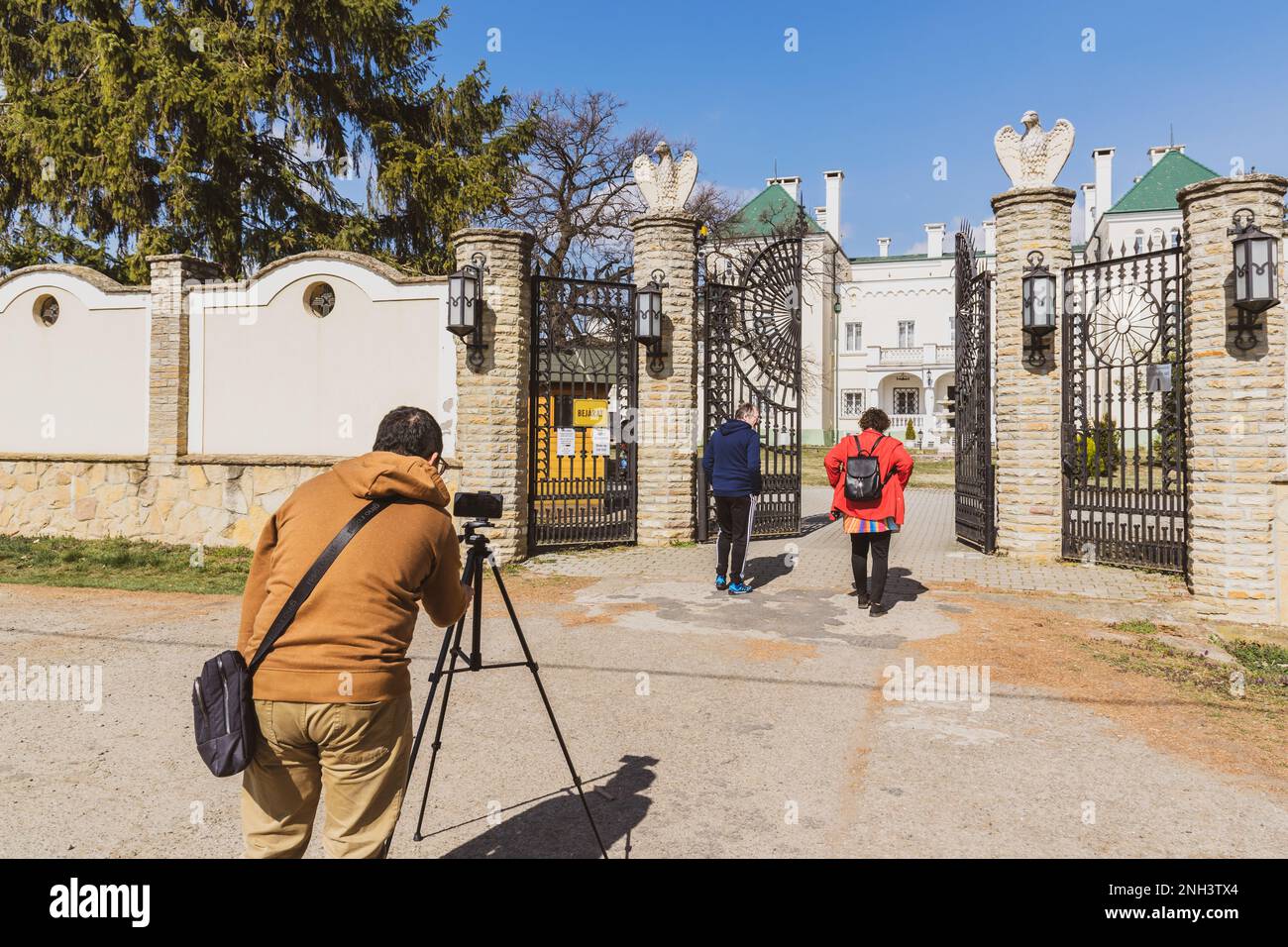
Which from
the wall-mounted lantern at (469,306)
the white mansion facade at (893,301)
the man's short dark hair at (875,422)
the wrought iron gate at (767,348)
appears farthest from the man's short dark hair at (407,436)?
the white mansion facade at (893,301)

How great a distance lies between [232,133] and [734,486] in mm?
15172

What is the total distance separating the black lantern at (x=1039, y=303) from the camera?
36.0 ft

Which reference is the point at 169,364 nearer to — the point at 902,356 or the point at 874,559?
the point at 874,559

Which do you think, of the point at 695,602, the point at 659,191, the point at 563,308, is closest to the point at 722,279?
the point at 659,191

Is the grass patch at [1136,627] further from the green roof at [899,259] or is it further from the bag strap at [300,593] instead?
the green roof at [899,259]

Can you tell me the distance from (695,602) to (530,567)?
10.0 ft

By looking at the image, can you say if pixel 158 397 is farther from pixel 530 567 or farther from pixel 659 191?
pixel 659 191

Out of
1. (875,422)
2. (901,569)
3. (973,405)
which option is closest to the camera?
(875,422)

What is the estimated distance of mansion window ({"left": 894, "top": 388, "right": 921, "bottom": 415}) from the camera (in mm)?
52062

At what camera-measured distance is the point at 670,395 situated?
12609 millimetres

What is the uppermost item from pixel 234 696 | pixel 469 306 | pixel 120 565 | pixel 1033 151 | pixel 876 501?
pixel 1033 151

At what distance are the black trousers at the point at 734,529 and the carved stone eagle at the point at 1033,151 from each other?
241 inches

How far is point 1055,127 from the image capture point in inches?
446

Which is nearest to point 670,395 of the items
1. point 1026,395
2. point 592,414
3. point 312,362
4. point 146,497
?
point 592,414
